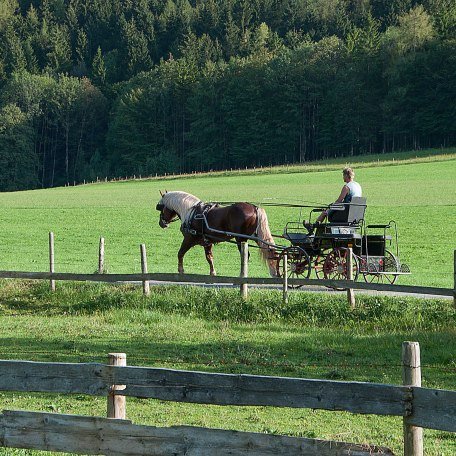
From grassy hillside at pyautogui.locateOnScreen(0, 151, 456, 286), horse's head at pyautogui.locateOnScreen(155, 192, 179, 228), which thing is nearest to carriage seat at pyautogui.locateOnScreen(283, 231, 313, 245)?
horse's head at pyautogui.locateOnScreen(155, 192, 179, 228)

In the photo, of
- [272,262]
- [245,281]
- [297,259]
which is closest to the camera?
[245,281]

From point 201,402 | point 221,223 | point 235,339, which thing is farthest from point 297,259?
point 201,402

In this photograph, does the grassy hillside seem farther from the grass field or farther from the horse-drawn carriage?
the horse-drawn carriage

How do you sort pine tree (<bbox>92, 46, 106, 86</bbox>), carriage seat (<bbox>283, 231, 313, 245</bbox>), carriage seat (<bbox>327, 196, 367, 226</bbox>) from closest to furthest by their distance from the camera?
carriage seat (<bbox>327, 196, 367, 226</bbox>)
carriage seat (<bbox>283, 231, 313, 245</bbox>)
pine tree (<bbox>92, 46, 106, 86</bbox>)

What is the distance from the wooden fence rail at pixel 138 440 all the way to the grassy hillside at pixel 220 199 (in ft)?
54.3

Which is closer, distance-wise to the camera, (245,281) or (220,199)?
(245,281)

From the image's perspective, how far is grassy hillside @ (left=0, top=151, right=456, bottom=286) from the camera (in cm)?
2870

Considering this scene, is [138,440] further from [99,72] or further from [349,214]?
[99,72]

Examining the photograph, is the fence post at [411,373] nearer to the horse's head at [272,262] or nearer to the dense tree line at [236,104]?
the horse's head at [272,262]

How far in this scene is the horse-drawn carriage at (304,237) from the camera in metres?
18.7

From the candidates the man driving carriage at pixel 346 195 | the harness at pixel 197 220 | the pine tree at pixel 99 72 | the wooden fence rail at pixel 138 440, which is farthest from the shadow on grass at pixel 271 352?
the pine tree at pixel 99 72

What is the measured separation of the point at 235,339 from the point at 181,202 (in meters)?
6.78

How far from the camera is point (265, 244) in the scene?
802 inches

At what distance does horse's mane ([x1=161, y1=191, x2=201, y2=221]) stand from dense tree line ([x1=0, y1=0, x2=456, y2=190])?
242 ft
